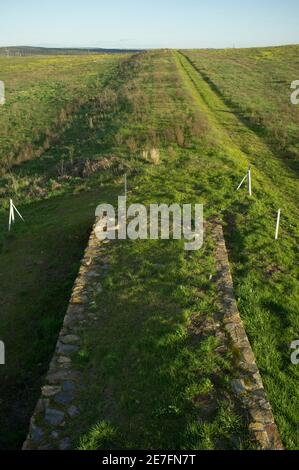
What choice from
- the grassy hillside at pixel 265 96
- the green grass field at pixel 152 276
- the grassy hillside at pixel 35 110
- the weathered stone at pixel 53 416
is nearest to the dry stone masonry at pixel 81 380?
the weathered stone at pixel 53 416

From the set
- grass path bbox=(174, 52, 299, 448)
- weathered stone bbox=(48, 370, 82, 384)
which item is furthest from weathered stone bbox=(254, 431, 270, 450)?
weathered stone bbox=(48, 370, 82, 384)

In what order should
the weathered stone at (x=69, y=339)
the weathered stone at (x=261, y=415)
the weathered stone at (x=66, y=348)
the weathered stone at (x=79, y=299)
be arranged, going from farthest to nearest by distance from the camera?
the weathered stone at (x=79, y=299)
the weathered stone at (x=69, y=339)
the weathered stone at (x=66, y=348)
the weathered stone at (x=261, y=415)

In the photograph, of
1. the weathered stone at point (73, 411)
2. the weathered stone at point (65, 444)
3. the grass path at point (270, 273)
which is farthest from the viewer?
the grass path at point (270, 273)

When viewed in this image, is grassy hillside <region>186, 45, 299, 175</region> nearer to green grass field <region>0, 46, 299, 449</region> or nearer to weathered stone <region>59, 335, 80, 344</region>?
green grass field <region>0, 46, 299, 449</region>

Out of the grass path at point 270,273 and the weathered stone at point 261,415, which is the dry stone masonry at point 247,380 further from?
the grass path at point 270,273

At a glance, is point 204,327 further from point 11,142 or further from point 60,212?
point 11,142

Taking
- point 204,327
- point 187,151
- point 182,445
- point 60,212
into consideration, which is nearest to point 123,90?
point 187,151

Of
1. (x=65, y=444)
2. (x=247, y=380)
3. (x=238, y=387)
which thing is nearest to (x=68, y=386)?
(x=65, y=444)
